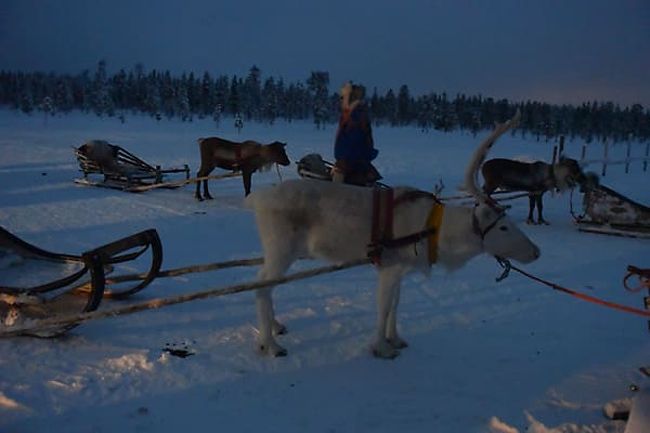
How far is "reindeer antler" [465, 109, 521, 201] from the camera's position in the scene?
4445 mm

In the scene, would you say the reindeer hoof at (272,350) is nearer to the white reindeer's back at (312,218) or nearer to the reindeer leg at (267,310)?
the reindeer leg at (267,310)

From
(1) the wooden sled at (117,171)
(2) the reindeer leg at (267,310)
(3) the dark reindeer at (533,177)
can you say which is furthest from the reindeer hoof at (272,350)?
(1) the wooden sled at (117,171)

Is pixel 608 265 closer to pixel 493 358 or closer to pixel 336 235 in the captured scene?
pixel 493 358

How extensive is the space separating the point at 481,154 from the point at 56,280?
188 inches

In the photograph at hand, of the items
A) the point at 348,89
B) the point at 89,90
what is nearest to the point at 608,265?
the point at 348,89

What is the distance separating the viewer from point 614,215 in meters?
11.8

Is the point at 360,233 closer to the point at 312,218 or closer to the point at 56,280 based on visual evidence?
the point at 312,218

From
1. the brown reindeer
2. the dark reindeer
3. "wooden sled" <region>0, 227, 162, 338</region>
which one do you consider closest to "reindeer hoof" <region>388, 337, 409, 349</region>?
"wooden sled" <region>0, 227, 162, 338</region>

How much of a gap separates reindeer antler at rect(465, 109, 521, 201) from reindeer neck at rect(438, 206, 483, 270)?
0.24 metres

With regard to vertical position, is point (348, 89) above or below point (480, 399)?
above

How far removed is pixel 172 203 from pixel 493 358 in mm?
10569

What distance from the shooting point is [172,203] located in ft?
45.5

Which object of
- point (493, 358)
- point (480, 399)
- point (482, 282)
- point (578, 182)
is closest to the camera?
point (480, 399)

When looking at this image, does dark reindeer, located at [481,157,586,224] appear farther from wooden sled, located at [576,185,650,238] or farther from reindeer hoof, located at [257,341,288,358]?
reindeer hoof, located at [257,341,288,358]
